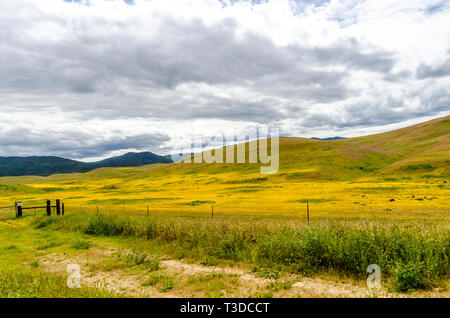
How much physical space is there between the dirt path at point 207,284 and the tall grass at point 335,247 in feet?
2.82

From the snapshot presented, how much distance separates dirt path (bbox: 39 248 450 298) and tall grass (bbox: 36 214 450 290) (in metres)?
0.86

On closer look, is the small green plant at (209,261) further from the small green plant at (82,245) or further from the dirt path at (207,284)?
the small green plant at (82,245)

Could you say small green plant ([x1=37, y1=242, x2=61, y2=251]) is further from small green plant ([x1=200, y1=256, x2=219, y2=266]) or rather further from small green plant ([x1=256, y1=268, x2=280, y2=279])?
small green plant ([x1=256, y1=268, x2=280, y2=279])

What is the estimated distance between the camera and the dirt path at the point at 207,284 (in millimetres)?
8469

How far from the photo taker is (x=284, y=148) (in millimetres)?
140125

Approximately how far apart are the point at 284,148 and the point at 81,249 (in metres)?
131

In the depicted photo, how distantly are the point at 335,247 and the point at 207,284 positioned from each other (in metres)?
5.07

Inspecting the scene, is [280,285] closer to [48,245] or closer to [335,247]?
[335,247]

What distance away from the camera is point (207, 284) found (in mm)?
9375

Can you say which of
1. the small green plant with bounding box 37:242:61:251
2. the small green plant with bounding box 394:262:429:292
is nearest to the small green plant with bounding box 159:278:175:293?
the small green plant with bounding box 394:262:429:292
